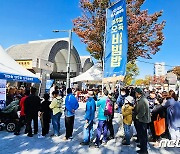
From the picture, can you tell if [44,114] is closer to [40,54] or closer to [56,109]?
[56,109]

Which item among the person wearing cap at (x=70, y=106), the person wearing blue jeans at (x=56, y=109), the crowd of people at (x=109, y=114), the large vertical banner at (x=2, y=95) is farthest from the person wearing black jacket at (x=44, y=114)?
the large vertical banner at (x=2, y=95)

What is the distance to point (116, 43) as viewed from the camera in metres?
7.97

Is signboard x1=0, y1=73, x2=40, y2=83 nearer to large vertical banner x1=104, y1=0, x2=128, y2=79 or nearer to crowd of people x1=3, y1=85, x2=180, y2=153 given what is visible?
crowd of people x1=3, y1=85, x2=180, y2=153

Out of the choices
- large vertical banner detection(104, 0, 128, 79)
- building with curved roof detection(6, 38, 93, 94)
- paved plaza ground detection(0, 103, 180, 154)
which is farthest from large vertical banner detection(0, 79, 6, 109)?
building with curved roof detection(6, 38, 93, 94)

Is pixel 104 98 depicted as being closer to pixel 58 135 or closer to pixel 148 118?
pixel 148 118

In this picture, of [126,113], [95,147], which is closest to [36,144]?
[95,147]

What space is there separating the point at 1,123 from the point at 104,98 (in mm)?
3898

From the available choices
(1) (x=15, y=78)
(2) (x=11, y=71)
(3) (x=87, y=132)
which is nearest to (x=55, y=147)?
(3) (x=87, y=132)

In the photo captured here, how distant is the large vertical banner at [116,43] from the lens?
25.2 ft

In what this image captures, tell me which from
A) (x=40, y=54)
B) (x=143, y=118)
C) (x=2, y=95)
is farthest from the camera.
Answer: (x=40, y=54)

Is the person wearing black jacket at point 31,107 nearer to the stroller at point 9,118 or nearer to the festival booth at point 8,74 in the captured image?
the stroller at point 9,118

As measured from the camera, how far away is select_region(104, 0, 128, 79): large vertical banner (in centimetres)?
769

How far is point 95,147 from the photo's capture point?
6039mm

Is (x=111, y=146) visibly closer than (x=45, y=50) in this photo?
Yes
